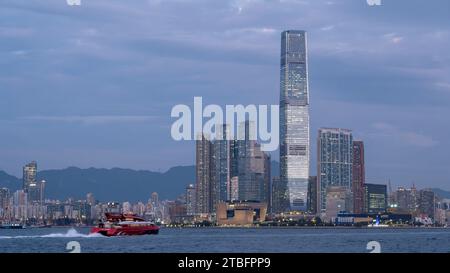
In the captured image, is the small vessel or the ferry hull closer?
the ferry hull

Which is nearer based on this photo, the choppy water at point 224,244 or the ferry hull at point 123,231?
the choppy water at point 224,244

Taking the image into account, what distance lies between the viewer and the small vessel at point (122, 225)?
147 feet

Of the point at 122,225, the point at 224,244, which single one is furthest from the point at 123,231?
the point at 224,244

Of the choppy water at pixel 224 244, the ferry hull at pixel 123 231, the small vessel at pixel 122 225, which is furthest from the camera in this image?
the small vessel at pixel 122 225

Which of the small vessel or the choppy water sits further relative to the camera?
the small vessel

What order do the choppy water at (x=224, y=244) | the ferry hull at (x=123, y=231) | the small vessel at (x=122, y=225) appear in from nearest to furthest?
1. the choppy water at (x=224, y=244)
2. the ferry hull at (x=123, y=231)
3. the small vessel at (x=122, y=225)

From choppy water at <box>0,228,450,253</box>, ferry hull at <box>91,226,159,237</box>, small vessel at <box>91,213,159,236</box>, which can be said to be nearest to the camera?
choppy water at <box>0,228,450,253</box>

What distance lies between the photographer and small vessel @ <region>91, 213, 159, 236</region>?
4491 centimetres

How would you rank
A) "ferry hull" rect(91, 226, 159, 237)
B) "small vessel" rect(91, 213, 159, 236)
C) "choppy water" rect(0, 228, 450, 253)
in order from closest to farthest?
"choppy water" rect(0, 228, 450, 253) < "ferry hull" rect(91, 226, 159, 237) < "small vessel" rect(91, 213, 159, 236)

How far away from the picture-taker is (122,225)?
4794 cm

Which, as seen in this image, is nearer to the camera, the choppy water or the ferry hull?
the choppy water
